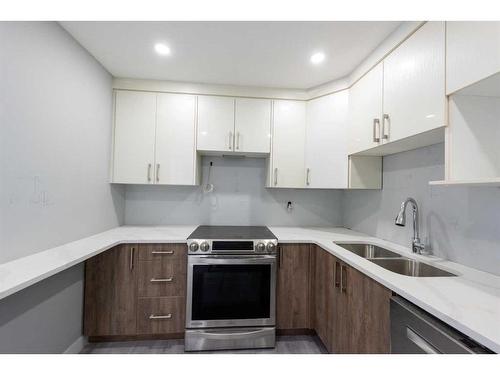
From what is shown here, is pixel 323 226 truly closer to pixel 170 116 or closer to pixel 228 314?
pixel 228 314

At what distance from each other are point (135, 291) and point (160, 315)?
283 mm

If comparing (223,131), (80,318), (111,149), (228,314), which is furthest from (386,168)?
(80,318)

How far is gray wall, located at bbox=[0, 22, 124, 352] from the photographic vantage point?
114 centimetres

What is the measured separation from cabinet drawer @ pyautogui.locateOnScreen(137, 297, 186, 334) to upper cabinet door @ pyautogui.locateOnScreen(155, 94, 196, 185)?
3.45ft

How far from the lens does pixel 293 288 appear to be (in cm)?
189

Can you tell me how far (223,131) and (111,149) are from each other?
1087 mm

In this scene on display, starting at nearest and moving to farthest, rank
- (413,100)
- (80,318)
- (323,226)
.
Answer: (413,100) < (80,318) < (323,226)

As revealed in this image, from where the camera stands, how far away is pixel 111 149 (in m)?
2.11

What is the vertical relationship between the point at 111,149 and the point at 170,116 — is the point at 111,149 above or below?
below

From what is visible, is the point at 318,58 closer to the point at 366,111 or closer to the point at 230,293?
the point at 366,111

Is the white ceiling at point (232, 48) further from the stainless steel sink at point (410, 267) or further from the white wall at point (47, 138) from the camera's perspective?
the stainless steel sink at point (410, 267)

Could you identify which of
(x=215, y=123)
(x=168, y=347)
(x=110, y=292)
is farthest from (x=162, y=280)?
(x=215, y=123)

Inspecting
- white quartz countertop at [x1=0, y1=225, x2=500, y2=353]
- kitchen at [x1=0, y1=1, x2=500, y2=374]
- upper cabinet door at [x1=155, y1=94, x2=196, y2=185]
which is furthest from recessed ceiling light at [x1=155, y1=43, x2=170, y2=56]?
white quartz countertop at [x1=0, y1=225, x2=500, y2=353]

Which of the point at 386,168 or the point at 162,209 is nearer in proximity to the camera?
the point at 386,168
